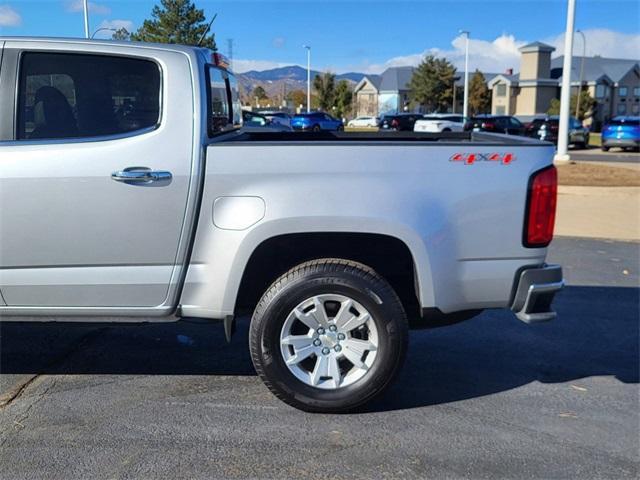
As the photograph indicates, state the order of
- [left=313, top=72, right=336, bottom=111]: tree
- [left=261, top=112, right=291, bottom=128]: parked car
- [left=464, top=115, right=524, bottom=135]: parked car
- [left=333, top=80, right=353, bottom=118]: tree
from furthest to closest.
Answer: [left=313, top=72, right=336, bottom=111]: tree, [left=333, top=80, right=353, bottom=118]: tree, [left=464, top=115, right=524, bottom=135]: parked car, [left=261, top=112, right=291, bottom=128]: parked car

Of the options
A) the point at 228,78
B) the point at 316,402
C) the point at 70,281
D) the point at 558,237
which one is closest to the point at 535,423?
the point at 316,402

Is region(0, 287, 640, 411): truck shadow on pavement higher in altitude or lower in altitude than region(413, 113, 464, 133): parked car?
lower

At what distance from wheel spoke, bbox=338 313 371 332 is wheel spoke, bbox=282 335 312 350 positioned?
0.72ft

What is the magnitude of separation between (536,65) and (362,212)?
77232 mm

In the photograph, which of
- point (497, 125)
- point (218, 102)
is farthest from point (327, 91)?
point (218, 102)

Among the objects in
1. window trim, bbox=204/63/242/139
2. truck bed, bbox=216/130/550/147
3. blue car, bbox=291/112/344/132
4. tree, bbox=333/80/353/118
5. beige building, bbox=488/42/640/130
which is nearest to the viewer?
window trim, bbox=204/63/242/139

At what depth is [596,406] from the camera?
404cm

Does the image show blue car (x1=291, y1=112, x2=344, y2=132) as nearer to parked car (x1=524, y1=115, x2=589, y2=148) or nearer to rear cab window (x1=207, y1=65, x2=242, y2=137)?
parked car (x1=524, y1=115, x2=589, y2=148)

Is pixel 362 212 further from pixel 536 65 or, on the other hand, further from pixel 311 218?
pixel 536 65

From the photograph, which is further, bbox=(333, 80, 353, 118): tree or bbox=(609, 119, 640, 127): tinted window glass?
bbox=(333, 80, 353, 118): tree

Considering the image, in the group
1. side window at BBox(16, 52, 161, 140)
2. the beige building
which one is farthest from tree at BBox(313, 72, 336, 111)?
side window at BBox(16, 52, 161, 140)

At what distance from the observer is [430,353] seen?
4.90 meters

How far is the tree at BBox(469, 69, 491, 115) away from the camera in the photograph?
73.6 metres

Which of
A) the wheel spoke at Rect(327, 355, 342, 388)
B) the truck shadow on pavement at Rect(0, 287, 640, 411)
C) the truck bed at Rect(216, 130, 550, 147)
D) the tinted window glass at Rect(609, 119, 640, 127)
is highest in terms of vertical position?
the truck bed at Rect(216, 130, 550, 147)
